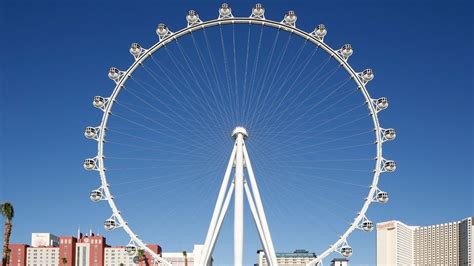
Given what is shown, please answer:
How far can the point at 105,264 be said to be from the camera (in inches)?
4680

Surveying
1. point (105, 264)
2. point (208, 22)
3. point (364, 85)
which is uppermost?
point (208, 22)

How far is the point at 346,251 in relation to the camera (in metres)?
27.8

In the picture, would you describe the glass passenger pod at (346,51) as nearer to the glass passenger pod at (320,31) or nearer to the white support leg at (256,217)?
the glass passenger pod at (320,31)

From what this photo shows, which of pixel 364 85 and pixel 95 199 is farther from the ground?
pixel 364 85

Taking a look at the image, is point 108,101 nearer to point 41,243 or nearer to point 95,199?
point 95,199

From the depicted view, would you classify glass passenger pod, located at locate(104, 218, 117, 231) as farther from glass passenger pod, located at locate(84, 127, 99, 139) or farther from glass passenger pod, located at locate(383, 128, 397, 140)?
glass passenger pod, located at locate(383, 128, 397, 140)

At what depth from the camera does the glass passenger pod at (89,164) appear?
28.4m

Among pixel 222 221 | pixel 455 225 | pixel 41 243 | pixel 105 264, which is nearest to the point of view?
pixel 222 221

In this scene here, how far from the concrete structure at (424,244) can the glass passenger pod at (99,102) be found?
11304 centimetres

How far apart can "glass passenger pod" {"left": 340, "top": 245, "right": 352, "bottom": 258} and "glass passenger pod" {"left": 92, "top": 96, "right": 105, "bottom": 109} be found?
1065cm

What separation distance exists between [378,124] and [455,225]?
11828 cm

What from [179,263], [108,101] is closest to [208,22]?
[108,101]

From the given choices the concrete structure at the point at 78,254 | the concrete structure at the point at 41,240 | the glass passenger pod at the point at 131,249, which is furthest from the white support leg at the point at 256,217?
the concrete structure at the point at 41,240

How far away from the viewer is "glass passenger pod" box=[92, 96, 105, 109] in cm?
2862
